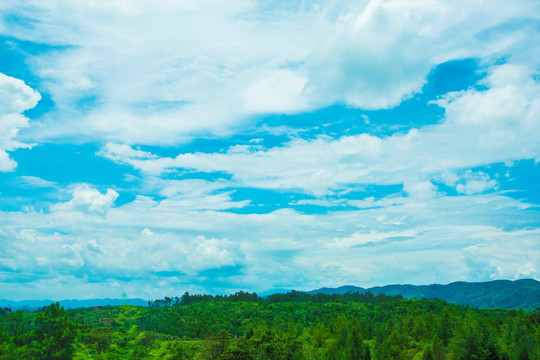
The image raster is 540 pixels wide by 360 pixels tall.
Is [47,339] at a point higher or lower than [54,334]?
lower

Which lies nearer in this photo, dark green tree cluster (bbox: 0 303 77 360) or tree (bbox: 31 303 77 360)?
dark green tree cluster (bbox: 0 303 77 360)

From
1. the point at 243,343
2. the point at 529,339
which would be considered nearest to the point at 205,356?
the point at 243,343

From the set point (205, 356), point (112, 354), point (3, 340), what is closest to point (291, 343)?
point (205, 356)

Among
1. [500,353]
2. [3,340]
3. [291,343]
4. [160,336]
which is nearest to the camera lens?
[500,353]

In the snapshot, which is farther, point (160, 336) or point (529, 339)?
point (160, 336)

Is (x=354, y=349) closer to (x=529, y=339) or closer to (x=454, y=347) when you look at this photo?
(x=454, y=347)

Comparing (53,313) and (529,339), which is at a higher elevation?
(53,313)

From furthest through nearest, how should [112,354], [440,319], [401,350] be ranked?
[440,319], [112,354], [401,350]

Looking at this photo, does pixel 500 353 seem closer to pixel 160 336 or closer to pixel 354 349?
pixel 354 349

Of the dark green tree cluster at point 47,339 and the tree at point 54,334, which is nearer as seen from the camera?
the dark green tree cluster at point 47,339

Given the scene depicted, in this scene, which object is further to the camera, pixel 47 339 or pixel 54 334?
pixel 54 334

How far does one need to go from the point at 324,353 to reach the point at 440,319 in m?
45.4

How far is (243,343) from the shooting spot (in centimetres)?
9175

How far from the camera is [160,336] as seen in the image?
621ft
